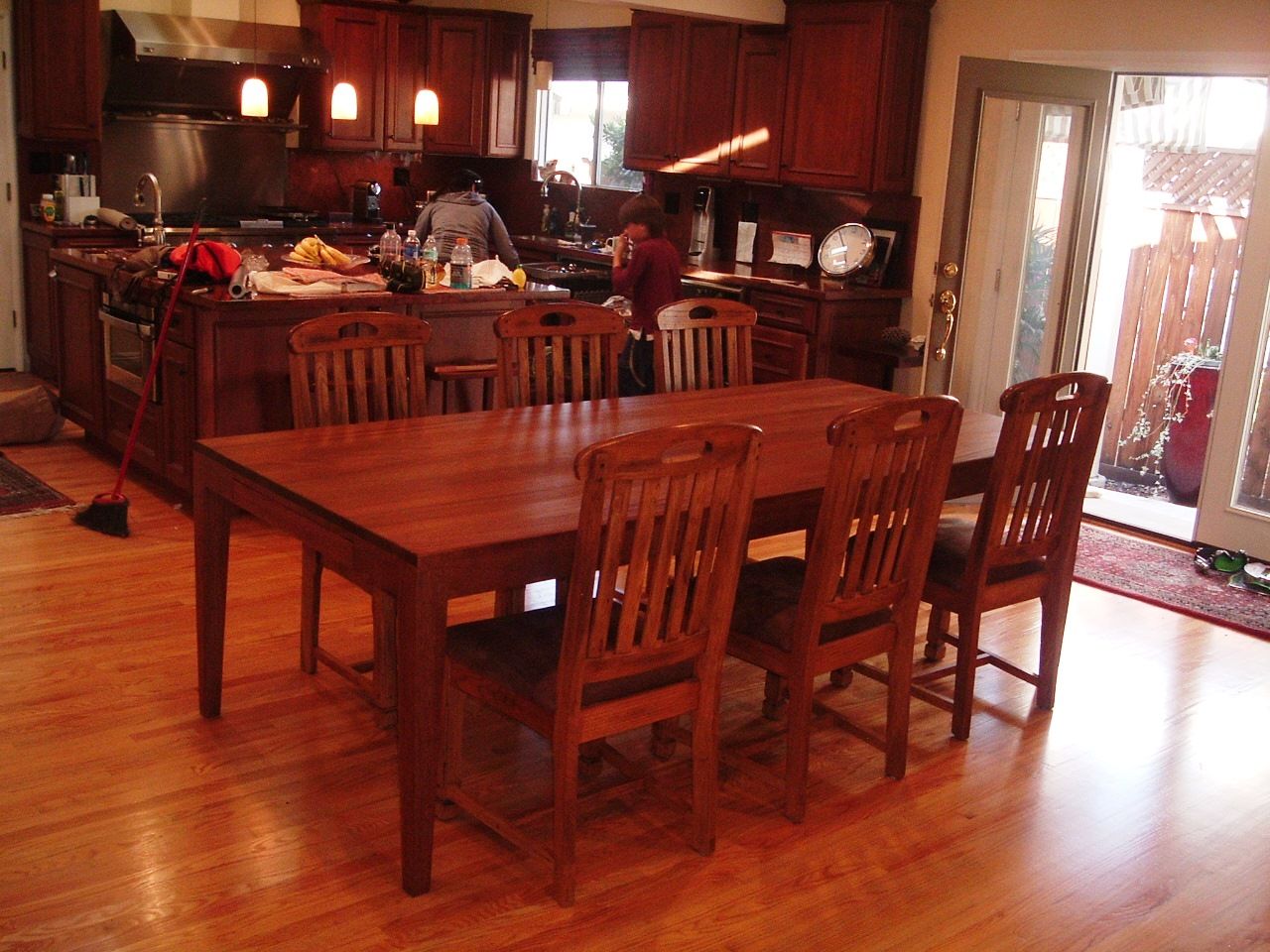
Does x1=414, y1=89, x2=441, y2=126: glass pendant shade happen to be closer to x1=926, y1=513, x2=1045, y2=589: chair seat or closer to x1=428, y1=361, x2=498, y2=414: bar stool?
x1=428, y1=361, x2=498, y2=414: bar stool

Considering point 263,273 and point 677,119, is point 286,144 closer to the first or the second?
point 677,119

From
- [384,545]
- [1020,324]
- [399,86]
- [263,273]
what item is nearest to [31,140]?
[399,86]

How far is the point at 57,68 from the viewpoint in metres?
7.00

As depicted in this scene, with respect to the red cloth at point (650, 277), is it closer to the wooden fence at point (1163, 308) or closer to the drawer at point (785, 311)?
the drawer at point (785, 311)

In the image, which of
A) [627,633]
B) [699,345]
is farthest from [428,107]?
[627,633]

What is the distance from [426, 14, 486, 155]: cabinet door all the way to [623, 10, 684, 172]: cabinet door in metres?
1.41

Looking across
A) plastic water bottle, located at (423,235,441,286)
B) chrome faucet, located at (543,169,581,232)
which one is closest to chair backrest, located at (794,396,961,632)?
plastic water bottle, located at (423,235,441,286)

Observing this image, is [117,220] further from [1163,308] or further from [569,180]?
[1163,308]

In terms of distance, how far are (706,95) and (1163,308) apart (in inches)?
109

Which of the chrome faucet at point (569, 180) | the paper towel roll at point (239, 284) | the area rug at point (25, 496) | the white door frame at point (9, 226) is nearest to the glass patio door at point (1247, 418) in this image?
the paper towel roll at point (239, 284)

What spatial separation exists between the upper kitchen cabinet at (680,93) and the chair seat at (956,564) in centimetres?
389

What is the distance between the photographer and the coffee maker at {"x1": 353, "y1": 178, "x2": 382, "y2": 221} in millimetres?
8531

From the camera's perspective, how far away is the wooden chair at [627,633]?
2549 mm

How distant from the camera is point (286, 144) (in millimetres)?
8602
